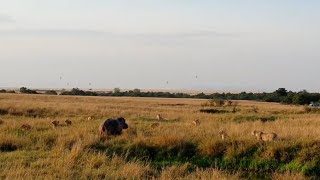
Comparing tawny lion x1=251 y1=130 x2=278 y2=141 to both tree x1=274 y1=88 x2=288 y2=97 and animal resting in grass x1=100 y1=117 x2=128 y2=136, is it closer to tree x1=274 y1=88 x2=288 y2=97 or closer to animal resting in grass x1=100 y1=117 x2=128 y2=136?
animal resting in grass x1=100 y1=117 x2=128 y2=136

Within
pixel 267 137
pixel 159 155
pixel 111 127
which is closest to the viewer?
pixel 159 155

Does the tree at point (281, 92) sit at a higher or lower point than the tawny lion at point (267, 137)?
higher

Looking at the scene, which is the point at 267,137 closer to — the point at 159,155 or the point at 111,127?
the point at 159,155

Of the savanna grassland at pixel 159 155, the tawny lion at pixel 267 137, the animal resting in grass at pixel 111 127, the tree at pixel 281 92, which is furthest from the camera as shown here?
the tree at pixel 281 92

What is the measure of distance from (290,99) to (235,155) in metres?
75.6

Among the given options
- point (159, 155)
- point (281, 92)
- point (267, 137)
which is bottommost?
point (159, 155)

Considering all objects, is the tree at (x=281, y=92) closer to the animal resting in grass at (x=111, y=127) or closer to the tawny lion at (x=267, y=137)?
the animal resting in grass at (x=111, y=127)

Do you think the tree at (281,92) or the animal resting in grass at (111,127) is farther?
the tree at (281,92)

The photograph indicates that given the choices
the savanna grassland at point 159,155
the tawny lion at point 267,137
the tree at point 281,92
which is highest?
the tree at point 281,92

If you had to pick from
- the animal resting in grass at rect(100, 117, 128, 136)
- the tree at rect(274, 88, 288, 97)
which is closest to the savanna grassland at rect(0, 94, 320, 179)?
the animal resting in grass at rect(100, 117, 128, 136)

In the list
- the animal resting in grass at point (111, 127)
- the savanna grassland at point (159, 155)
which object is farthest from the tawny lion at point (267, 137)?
the animal resting in grass at point (111, 127)

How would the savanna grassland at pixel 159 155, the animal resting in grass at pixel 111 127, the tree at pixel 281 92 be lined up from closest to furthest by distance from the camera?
the savanna grassland at pixel 159 155, the animal resting in grass at pixel 111 127, the tree at pixel 281 92

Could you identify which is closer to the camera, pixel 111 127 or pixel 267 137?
pixel 267 137

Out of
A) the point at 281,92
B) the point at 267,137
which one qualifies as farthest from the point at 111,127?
the point at 281,92
